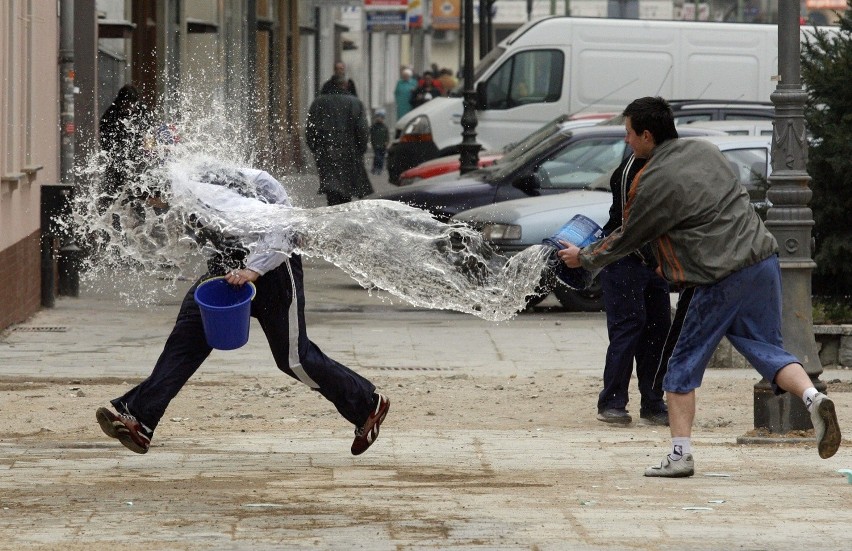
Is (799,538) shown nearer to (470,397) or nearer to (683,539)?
(683,539)

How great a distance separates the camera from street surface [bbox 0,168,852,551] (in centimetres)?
650

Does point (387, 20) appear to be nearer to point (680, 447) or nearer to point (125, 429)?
point (125, 429)

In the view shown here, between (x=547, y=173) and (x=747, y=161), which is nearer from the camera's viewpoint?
(x=747, y=161)

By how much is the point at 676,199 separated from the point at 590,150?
9131 millimetres

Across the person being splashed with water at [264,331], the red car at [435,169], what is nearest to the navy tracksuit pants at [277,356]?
the person being splashed with water at [264,331]

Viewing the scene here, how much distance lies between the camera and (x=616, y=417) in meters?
9.66

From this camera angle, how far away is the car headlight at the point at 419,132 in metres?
26.9

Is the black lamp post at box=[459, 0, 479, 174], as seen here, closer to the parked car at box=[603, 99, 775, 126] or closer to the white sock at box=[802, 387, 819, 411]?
the parked car at box=[603, 99, 775, 126]

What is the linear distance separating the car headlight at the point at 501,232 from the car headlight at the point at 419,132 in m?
12.2

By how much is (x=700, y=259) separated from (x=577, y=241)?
93 centimetres

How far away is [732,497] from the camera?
7.23 meters

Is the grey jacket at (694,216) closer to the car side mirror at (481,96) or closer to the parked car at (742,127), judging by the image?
the parked car at (742,127)

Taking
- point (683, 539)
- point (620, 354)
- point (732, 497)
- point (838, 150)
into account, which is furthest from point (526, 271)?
point (838, 150)

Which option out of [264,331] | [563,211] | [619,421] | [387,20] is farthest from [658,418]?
[387,20]
